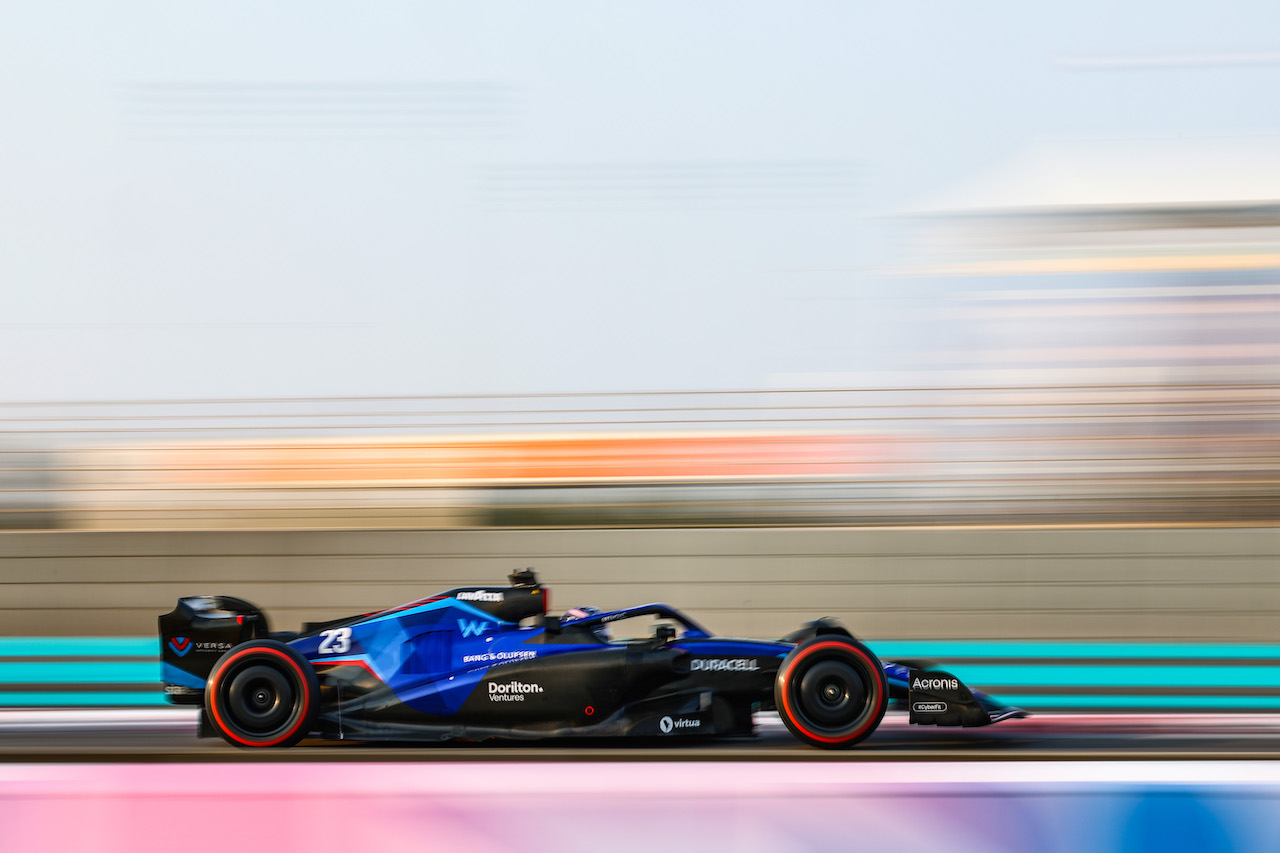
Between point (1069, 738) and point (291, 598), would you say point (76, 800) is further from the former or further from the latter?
point (291, 598)

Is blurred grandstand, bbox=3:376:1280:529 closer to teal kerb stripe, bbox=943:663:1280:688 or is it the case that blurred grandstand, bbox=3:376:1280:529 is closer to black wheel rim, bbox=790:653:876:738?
teal kerb stripe, bbox=943:663:1280:688

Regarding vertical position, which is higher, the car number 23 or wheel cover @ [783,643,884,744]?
the car number 23

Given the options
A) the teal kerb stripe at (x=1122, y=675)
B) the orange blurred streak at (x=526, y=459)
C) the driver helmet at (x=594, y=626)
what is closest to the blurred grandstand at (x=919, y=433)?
the orange blurred streak at (x=526, y=459)

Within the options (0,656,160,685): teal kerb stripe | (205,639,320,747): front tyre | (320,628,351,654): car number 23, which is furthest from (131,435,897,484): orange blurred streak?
(205,639,320,747): front tyre

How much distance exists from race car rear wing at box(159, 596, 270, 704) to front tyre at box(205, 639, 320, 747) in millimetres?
262

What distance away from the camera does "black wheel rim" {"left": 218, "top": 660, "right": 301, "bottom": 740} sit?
4.96 m

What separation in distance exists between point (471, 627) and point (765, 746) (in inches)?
55.8

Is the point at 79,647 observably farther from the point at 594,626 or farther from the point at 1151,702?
the point at 1151,702

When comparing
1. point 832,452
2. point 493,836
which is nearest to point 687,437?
point 832,452

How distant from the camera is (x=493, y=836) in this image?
9.73ft

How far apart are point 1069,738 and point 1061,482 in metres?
2.44

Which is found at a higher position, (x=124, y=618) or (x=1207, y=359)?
(x=1207, y=359)

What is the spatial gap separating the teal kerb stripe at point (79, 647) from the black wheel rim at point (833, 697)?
485 cm

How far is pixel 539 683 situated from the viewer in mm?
4859
